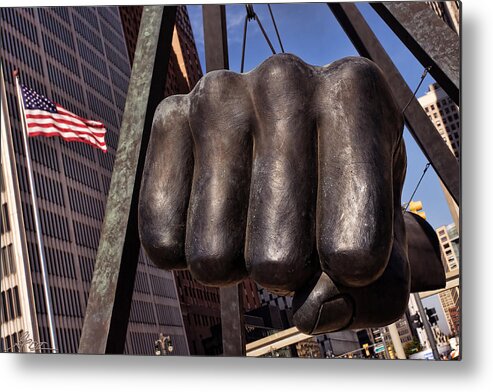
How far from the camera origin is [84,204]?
128 ft

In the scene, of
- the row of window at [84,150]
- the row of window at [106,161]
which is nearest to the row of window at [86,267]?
the row of window at [106,161]

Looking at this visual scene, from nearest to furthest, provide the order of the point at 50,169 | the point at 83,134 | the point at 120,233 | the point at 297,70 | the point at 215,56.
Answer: the point at 297,70 < the point at 120,233 < the point at 215,56 < the point at 83,134 < the point at 50,169

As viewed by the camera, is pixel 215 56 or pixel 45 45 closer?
pixel 215 56

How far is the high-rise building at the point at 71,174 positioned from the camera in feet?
99.8

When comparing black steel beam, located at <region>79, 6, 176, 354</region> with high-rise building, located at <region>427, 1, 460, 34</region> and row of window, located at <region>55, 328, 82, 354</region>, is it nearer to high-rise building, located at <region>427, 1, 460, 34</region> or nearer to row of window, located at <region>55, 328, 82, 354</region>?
high-rise building, located at <region>427, 1, 460, 34</region>

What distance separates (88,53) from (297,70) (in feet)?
119

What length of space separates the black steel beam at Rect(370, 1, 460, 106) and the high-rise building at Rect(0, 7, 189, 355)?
84.7 ft

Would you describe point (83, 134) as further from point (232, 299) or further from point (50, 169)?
point (232, 299)

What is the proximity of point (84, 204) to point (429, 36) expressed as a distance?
3733 cm

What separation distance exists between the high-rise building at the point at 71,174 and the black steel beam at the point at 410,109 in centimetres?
2540

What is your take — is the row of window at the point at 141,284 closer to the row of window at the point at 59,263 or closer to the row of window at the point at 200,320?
the row of window at the point at 200,320

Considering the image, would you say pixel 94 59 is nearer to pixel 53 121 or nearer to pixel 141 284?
pixel 53 121

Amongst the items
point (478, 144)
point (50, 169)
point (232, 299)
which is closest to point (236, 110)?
point (232, 299)

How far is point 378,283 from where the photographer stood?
138cm
